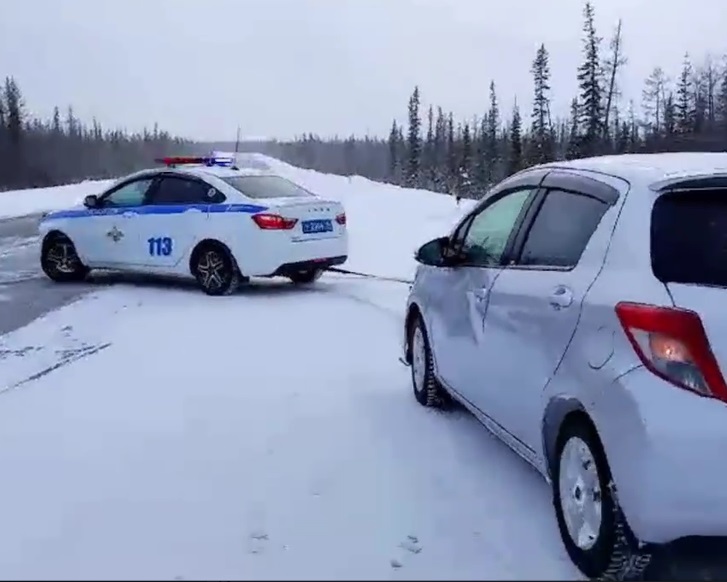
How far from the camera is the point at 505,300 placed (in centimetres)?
410

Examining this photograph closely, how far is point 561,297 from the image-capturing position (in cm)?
354

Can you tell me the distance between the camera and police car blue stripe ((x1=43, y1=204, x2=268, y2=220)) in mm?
10188

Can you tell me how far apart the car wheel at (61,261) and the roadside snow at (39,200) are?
15791 mm

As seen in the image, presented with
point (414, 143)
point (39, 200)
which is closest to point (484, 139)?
point (414, 143)

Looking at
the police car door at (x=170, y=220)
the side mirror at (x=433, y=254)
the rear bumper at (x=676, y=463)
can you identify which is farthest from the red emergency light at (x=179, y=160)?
the rear bumper at (x=676, y=463)

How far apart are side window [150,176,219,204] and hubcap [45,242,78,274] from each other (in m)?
1.63

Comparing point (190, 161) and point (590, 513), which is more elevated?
point (190, 161)

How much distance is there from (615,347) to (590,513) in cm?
63

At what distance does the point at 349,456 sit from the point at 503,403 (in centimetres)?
93

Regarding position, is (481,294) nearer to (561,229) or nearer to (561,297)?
(561,229)

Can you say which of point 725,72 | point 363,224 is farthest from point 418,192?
point 725,72

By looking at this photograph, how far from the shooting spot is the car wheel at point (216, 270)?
10.4m

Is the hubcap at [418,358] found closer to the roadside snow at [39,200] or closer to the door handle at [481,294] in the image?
the door handle at [481,294]

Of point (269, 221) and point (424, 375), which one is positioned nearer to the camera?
point (424, 375)
